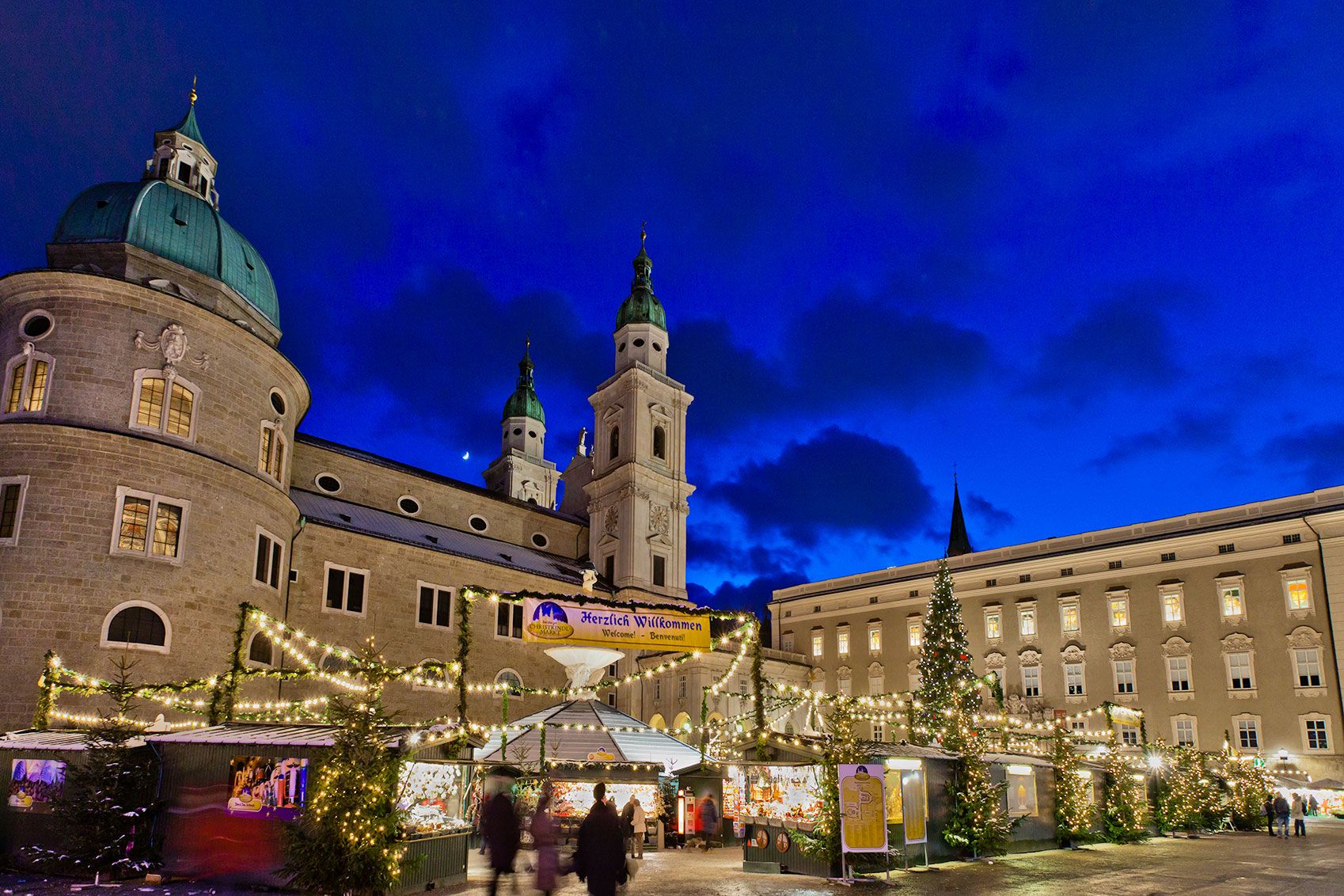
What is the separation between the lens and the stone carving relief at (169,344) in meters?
30.0

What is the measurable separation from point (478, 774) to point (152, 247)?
25.3 metres

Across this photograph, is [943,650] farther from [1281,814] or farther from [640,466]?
[640,466]

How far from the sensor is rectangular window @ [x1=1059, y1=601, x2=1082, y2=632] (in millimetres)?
51750

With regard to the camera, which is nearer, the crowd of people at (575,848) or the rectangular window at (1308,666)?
the crowd of people at (575,848)

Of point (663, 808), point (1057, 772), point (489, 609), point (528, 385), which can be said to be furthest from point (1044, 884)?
point (528, 385)

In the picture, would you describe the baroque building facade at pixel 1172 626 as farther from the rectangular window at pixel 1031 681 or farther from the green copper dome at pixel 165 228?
the green copper dome at pixel 165 228

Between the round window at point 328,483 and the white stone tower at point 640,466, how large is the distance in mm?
17272

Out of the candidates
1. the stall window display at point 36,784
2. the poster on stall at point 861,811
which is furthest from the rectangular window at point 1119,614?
the stall window display at point 36,784

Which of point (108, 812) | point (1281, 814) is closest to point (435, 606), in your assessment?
point (108, 812)

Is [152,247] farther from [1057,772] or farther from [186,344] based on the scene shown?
[1057,772]

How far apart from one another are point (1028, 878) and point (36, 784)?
20.0 m

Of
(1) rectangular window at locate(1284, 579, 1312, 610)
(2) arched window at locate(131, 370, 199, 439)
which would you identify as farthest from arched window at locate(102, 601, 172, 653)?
(1) rectangular window at locate(1284, 579, 1312, 610)

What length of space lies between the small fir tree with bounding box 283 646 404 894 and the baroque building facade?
42505mm

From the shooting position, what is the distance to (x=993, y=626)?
55188mm
